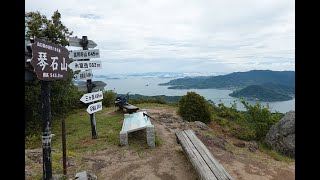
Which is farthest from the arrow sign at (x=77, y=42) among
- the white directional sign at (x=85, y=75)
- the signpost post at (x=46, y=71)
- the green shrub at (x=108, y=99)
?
the green shrub at (x=108, y=99)

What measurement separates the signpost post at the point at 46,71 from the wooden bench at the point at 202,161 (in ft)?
8.22

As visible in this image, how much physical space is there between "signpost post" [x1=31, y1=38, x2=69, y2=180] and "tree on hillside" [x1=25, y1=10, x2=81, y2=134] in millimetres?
5579

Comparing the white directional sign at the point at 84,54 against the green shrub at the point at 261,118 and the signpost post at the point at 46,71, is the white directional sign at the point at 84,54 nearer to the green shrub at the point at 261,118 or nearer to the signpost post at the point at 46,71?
the signpost post at the point at 46,71

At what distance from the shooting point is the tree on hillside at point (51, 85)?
9932mm

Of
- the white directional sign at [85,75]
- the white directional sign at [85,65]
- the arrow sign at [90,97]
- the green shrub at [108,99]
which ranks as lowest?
the green shrub at [108,99]

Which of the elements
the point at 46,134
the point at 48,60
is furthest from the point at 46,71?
the point at 46,134

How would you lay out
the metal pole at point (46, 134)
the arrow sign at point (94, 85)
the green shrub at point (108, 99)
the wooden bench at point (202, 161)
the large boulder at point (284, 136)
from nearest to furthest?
1. the metal pole at point (46, 134)
2. the wooden bench at point (202, 161)
3. the arrow sign at point (94, 85)
4. the large boulder at point (284, 136)
5. the green shrub at point (108, 99)

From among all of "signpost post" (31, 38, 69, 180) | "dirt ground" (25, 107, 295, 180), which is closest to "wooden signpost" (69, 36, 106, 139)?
"dirt ground" (25, 107, 295, 180)

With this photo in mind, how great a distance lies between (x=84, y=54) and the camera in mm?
8164

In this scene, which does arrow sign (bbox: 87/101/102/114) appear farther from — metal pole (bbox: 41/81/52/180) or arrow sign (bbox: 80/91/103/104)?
metal pole (bbox: 41/81/52/180)
